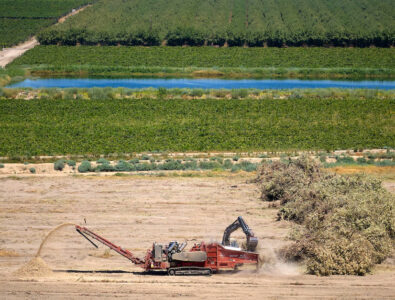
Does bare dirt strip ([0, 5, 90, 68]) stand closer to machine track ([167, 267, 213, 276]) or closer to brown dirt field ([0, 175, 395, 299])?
brown dirt field ([0, 175, 395, 299])

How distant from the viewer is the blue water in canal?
2448 inches

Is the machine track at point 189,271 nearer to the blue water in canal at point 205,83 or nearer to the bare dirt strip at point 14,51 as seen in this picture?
the blue water in canal at point 205,83

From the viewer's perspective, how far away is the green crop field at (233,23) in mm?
84438

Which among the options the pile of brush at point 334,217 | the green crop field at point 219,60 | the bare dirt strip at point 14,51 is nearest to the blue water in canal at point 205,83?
the green crop field at point 219,60

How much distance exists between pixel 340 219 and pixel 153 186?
33.8 ft

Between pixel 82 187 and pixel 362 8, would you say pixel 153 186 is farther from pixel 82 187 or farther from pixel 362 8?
pixel 362 8

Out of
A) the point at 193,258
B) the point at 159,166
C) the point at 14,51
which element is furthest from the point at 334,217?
the point at 14,51

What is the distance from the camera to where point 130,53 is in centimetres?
7831

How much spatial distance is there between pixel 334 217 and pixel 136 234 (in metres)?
7.54

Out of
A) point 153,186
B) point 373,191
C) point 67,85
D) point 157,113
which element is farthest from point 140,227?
point 67,85

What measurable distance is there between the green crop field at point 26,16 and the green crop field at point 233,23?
5.76 metres

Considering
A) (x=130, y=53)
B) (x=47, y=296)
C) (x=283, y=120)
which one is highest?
(x=130, y=53)

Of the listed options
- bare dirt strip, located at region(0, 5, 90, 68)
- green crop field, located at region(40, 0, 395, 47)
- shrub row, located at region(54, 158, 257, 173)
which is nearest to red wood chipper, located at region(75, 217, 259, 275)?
shrub row, located at region(54, 158, 257, 173)

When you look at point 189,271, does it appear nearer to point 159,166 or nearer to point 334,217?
point 334,217
